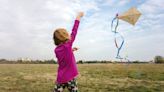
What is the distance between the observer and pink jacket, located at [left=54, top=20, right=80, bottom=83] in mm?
6129

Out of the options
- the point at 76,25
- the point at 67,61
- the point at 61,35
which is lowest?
the point at 67,61

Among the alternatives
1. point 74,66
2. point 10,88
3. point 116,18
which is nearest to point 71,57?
point 74,66

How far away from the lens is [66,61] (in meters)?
6.18

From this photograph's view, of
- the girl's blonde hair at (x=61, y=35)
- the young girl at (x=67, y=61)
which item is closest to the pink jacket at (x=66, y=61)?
the young girl at (x=67, y=61)

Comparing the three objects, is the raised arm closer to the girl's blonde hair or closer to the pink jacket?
the pink jacket

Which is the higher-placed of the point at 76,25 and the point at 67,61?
the point at 76,25

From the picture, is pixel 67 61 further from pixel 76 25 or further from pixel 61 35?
pixel 76 25

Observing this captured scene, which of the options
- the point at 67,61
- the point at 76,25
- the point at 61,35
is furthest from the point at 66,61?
the point at 76,25

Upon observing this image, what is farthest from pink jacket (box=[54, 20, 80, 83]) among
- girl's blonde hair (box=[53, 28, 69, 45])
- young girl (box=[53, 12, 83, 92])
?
girl's blonde hair (box=[53, 28, 69, 45])

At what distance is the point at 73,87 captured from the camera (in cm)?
621

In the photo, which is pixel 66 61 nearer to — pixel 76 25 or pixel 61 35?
pixel 61 35

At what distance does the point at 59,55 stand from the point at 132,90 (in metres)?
4.73

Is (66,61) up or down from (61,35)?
down

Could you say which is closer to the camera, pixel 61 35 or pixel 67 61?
pixel 61 35
